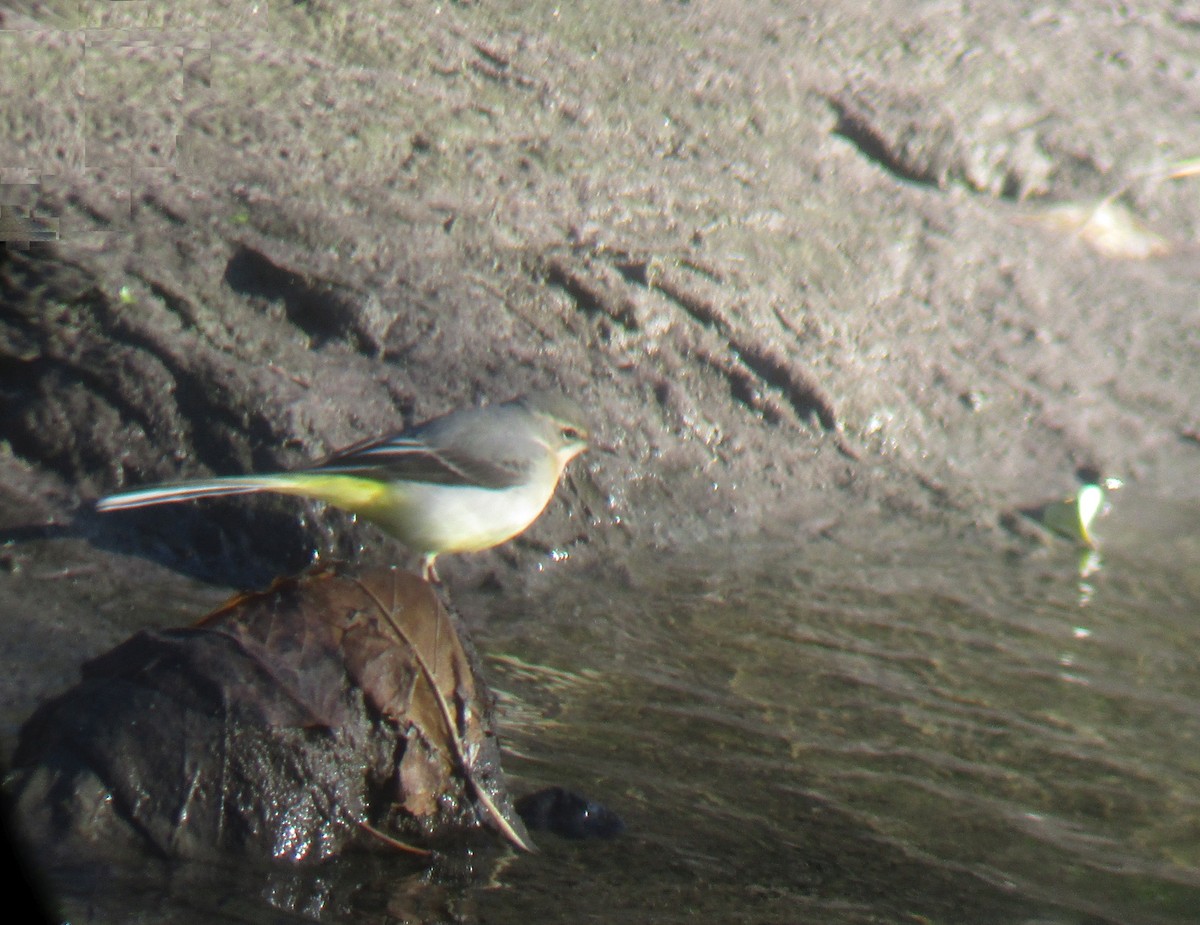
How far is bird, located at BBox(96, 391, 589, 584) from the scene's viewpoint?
5543 mm

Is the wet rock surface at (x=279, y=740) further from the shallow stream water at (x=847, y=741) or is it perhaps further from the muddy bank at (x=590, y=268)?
the muddy bank at (x=590, y=268)

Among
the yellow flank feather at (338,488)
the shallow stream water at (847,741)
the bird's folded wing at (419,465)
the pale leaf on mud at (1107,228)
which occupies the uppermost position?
the pale leaf on mud at (1107,228)

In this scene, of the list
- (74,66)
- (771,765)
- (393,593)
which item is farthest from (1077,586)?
(74,66)

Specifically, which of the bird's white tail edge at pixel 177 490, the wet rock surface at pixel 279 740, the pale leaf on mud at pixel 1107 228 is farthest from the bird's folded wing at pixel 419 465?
the pale leaf on mud at pixel 1107 228

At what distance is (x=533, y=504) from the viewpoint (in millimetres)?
5980

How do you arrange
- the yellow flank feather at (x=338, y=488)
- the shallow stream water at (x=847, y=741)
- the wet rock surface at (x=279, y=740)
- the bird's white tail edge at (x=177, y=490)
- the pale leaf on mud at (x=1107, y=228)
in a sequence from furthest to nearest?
the pale leaf on mud at (x=1107, y=228), the yellow flank feather at (x=338, y=488), the bird's white tail edge at (x=177, y=490), the shallow stream water at (x=847, y=741), the wet rock surface at (x=279, y=740)

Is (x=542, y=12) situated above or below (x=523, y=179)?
above

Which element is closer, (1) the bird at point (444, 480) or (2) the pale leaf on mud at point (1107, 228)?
(1) the bird at point (444, 480)

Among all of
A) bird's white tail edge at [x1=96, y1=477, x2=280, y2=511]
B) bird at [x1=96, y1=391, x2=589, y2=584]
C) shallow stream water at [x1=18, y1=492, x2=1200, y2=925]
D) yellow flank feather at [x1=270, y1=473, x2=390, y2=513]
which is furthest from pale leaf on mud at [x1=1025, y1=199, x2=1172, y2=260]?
bird's white tail edge at [x1=96, y1=477, x2=280, y2=511]

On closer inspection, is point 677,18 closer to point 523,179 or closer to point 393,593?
point 523,179

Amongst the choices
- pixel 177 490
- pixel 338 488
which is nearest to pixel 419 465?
pixel 338 488

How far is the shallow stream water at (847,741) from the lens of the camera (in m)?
3.99

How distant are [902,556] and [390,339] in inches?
109

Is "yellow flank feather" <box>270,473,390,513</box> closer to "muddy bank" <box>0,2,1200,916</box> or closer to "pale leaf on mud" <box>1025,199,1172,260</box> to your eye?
"muddy bank" <box>0,2,1200,916</box>
